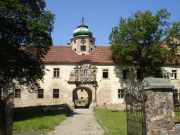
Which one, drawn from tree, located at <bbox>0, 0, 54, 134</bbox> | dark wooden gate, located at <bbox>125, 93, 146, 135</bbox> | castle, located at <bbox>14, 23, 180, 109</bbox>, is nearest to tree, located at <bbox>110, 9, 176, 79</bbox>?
castle, located at <bbox>14, 23, 180, 109</bbox>

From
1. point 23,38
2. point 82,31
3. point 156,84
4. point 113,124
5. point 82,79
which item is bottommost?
point 113,124

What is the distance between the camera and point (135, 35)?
40.5m

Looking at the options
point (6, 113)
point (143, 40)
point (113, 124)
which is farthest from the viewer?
point (143, 40)

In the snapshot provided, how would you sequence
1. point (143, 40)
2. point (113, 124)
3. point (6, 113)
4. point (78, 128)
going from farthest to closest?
point (143, 40) → point (113, 124) → point (78, 128) → point (6, 113)

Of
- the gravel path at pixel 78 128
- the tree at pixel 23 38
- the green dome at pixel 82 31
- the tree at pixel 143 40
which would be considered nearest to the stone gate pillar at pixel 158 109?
the gravel path at pixel 78 128

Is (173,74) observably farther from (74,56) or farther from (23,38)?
(23,38)

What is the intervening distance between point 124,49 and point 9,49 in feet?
52.4

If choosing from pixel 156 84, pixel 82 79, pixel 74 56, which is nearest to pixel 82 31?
pixel 74 56

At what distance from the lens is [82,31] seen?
4862 cm

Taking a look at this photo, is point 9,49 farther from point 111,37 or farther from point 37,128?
point 111,37

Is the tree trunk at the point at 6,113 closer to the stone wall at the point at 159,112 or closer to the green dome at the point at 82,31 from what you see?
the stone wall at the point at 159,112

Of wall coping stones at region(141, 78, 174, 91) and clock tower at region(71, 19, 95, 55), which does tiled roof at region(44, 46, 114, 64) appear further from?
wall coping stones at region(141, 78, 174, 91)

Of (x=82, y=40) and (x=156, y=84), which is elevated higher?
(x=82, y=40)

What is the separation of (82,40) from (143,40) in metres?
9.95
